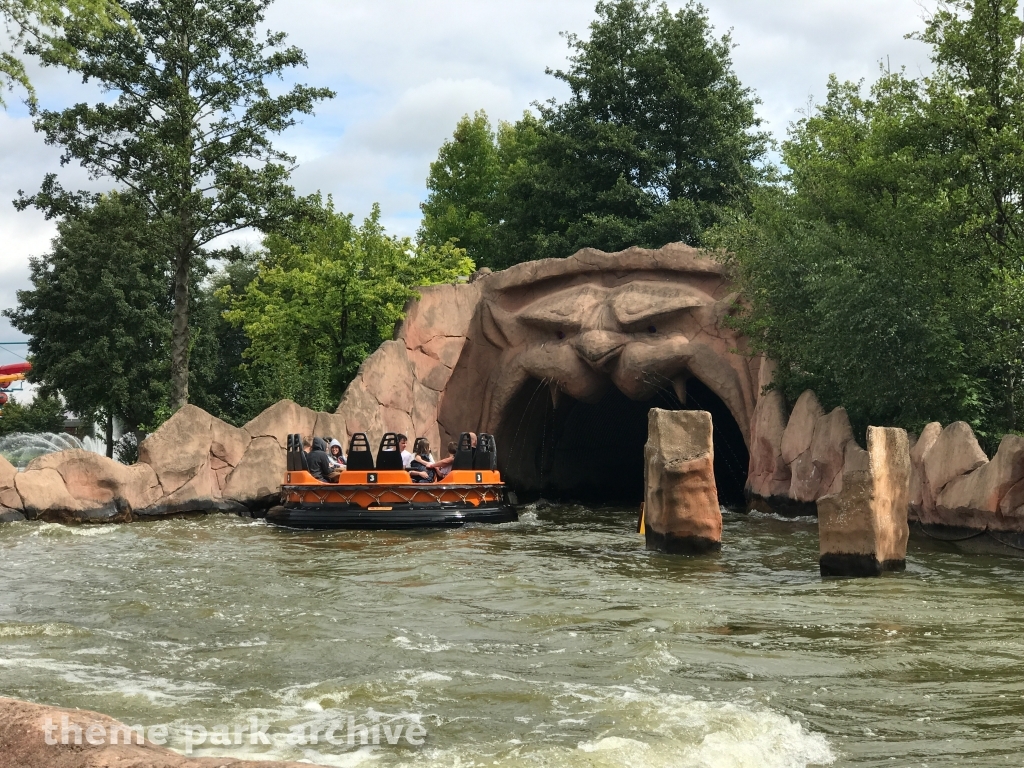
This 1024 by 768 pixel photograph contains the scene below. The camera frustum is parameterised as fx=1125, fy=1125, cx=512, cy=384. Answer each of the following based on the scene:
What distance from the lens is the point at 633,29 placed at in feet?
104

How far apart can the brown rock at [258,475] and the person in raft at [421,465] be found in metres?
2.57

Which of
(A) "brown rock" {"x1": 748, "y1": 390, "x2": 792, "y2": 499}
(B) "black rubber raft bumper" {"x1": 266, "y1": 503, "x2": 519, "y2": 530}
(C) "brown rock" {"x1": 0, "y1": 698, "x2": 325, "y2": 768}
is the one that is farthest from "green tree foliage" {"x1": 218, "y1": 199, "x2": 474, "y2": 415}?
(C) "brown rock" {"x1": 0, "y1": 698, "x2": 325, "y2": 768}

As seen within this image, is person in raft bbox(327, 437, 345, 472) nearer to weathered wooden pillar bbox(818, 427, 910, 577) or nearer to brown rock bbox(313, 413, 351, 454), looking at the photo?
brown rock bbox(313, 413, 351, 454)

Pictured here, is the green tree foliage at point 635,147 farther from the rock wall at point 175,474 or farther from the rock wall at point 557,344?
the rock wall at point 175,474

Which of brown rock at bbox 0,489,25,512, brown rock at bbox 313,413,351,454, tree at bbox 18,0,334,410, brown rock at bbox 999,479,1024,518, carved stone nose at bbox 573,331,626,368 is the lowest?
brown rock at bbox 0,489,25,512

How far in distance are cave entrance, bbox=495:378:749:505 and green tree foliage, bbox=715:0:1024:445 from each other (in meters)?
7.10

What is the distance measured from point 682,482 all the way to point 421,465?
741 cm

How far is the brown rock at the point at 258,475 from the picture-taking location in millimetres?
19594

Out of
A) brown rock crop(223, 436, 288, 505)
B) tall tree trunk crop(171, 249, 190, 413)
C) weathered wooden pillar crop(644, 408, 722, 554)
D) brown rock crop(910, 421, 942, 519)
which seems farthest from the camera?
tall tree trunk crop(171, 249, 190, 413)

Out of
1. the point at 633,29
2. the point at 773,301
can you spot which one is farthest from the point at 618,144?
the point at 773,301

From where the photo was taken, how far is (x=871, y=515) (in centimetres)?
1031

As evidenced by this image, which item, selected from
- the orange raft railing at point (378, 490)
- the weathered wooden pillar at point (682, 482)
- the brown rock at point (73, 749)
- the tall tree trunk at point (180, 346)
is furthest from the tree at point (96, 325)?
the brown rock at point (73, 749)

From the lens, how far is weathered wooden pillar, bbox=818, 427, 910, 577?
10.3 metres

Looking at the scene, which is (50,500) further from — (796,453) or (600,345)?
(796,453)
